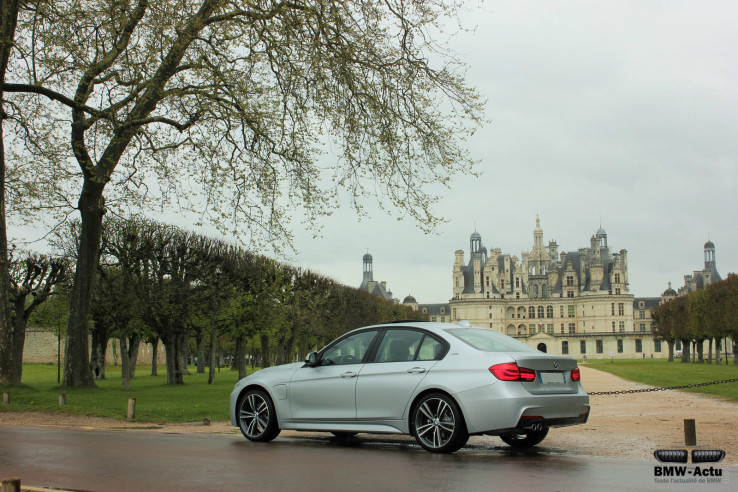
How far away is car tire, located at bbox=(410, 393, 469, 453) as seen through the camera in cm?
860

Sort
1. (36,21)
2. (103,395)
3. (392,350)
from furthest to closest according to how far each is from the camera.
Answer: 1. (103,395)
2. (36,21)
3. (392,350)

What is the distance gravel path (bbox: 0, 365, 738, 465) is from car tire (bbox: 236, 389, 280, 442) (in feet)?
6.33

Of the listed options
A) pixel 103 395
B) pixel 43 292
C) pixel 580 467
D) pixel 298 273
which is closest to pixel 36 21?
pixel 103 395

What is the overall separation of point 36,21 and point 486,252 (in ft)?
492

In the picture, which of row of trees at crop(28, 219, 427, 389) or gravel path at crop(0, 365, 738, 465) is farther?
row of trees at crop(28, 219, 427, 389)

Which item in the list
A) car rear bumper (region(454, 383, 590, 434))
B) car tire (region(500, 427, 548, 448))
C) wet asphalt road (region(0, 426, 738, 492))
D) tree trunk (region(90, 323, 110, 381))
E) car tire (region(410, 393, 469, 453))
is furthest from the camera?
tree trunk (region(90, 323, 110, 381))

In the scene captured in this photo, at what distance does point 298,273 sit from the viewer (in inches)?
2191

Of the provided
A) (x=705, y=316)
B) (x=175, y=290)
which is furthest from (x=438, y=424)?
(x=705, y=316)

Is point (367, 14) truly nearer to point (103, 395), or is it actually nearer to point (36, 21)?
point (36, 21)

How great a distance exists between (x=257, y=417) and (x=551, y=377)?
13.3ft

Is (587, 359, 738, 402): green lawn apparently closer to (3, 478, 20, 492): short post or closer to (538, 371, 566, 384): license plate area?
(538, 371, 566, 384): license plate area

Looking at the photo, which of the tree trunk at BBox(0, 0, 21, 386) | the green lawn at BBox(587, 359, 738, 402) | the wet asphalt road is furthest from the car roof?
the green lawn at BBox(587, 359, 738, 402)

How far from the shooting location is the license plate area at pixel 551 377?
344 inches

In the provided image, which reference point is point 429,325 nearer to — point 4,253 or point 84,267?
point 4,253
